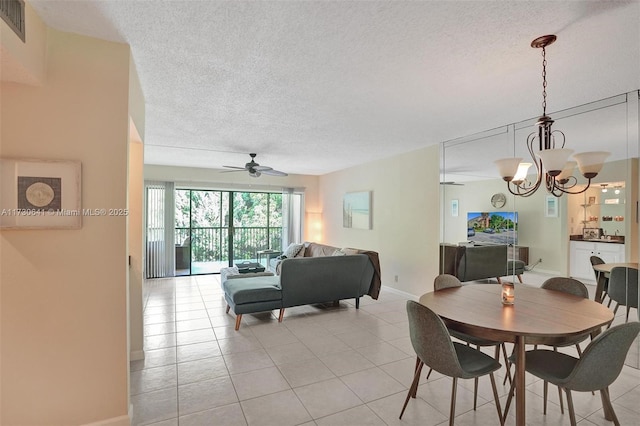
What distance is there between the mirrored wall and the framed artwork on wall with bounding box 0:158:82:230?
13.9 ft

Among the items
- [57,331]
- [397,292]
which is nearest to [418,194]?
[397,292]

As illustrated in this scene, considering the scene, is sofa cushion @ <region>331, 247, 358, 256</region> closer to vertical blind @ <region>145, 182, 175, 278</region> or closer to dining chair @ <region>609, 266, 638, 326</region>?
dining chair @ <region>609, 266, 638, 326</region>

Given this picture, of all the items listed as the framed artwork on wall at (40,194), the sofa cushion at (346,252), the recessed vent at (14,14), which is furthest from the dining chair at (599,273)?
the recessed vent at (14,14)

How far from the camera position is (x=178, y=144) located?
15.6ft

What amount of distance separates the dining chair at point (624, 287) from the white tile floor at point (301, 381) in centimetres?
60

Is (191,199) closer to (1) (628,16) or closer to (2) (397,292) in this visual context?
(2) (397,292)

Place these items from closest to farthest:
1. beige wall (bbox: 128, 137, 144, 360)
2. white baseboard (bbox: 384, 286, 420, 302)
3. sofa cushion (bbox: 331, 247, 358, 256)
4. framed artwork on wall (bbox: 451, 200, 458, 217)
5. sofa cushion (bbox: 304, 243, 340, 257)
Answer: beige wall (bbox: 128, 137, 144, 360) → framed artwork on wall (bbox: 451, 200, 458, 217) → sofa cushion (bbox: 331, 247, 358, 256) → white baseboard (bbox: 384, 286, 420, 302) → sofa cushion (bbox: 304, 243, 340, 257)

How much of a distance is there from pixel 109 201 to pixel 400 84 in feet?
7.59

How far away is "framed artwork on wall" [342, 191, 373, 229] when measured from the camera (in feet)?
20.6

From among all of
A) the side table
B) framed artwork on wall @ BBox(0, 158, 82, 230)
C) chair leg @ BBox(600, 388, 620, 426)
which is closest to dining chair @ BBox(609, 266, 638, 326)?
chair leg @ BBox(600, 388, 620, 426)

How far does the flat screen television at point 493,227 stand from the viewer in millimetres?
3792

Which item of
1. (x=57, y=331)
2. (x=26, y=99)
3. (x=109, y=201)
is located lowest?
(x=57, y=331)

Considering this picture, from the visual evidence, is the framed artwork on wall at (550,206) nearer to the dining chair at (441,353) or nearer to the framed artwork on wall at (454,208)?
the framed artwork on wall at (454,208)

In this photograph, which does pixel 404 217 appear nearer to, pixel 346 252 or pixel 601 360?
pixel 346 252
